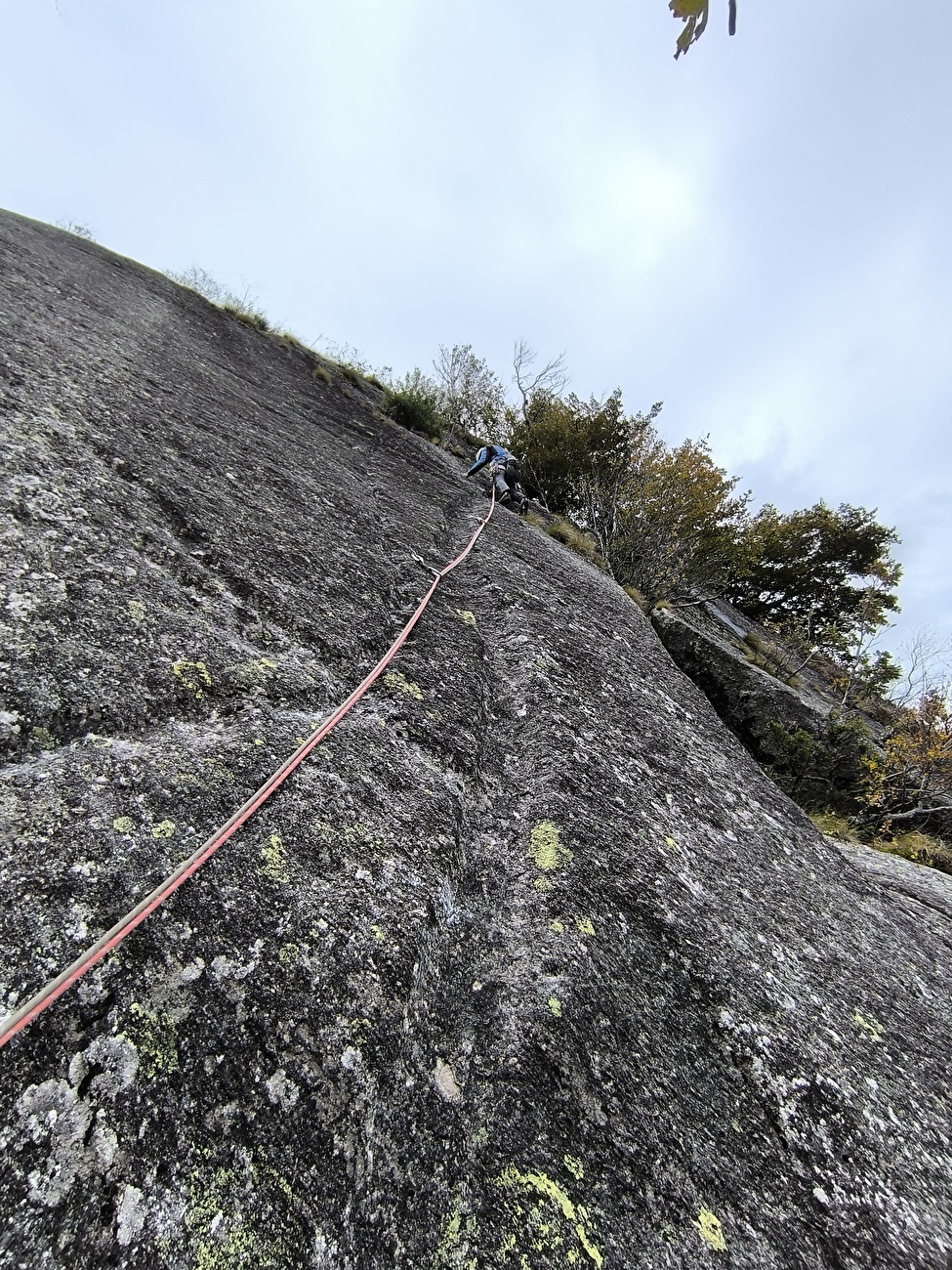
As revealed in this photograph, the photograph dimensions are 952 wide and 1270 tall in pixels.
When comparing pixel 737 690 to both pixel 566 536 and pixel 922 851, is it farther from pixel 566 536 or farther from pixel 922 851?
pixel 566 536

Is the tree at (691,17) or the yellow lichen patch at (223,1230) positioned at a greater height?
the tree at (691,17)

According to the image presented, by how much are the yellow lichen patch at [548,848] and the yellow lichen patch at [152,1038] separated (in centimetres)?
156

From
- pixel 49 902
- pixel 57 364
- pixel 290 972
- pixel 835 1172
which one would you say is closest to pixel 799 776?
pixel 835 1172

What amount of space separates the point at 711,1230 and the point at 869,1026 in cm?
142

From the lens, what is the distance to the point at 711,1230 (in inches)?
68.2

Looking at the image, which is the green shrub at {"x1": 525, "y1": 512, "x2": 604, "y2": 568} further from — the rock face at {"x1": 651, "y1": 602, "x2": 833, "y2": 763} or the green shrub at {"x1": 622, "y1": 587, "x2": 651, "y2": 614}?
the rock face at {"x1": 651, "y1": 602, "x2": 833, "y2": 763}

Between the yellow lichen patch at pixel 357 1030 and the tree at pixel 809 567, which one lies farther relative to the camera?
the tree at pixel 809 567

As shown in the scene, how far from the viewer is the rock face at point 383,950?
146 centimetres

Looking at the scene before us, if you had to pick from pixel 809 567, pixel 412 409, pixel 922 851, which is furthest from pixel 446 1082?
pixel 809 567

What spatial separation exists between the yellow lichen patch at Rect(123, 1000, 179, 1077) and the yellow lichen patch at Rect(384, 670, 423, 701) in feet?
6.27

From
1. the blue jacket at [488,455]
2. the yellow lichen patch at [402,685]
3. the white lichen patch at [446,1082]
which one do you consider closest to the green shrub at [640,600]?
the blue jacket at [488,455]

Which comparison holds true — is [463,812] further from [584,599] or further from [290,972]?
[584,599]

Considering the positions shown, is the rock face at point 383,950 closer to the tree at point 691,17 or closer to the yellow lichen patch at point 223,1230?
the yellow lichen patch at point 223,1230

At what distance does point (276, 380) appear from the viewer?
25.5 feet
